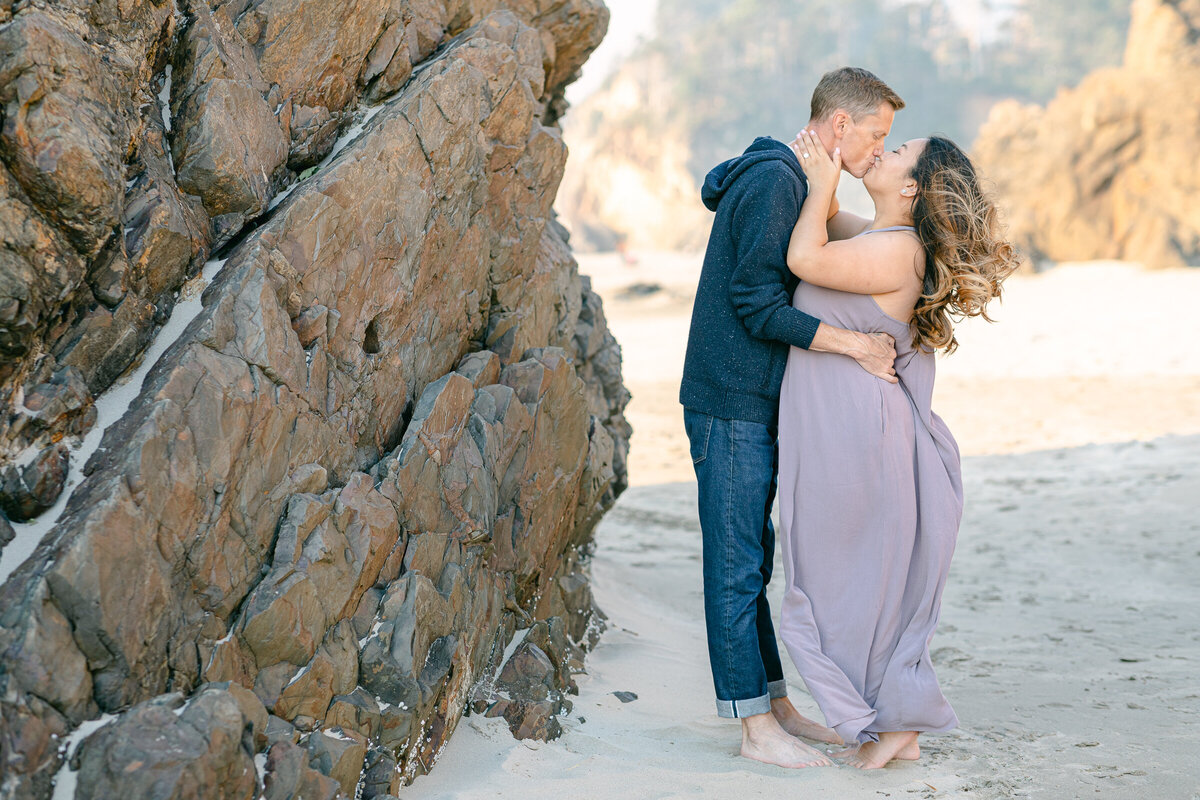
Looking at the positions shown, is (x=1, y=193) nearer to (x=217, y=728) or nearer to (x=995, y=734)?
(x=217, y=728)

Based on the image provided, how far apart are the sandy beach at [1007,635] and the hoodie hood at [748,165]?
5.80 ft

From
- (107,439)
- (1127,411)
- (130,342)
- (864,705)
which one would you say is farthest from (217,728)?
(1127,411)

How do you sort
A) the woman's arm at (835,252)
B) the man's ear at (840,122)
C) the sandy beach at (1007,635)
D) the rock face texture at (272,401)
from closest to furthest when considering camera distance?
1. the rock face texture at (272,401)
2. the sandy beach at (1007,635)
3. the woman's arm at (835,252)
4. the man's ear at (840,122)

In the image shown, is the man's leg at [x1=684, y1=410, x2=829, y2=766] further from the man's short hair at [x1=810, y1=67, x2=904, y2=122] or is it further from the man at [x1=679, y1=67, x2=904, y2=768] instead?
the man's short hair at [x1=810, y1=67, x2=904, y2=122]

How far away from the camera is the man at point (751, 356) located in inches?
122

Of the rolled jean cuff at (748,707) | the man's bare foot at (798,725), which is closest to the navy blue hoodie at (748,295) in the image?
the rolled jean cuff at (748,707)

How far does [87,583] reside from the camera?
206 cm

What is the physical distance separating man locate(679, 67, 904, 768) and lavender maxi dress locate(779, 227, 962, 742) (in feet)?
0.27

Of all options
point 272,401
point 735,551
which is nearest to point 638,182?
point 735,551

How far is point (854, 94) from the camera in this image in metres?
3.17

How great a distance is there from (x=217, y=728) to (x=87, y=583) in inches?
15.9

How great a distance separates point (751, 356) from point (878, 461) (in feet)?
1.68

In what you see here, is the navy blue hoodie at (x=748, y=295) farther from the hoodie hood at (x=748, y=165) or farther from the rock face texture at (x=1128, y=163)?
the rock face texture at (x=1128, y=163)

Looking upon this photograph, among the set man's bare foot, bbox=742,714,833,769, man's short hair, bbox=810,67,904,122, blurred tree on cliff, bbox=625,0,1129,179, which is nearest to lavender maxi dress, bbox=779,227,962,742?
man's bare foot, bbox=742,714,833,769
